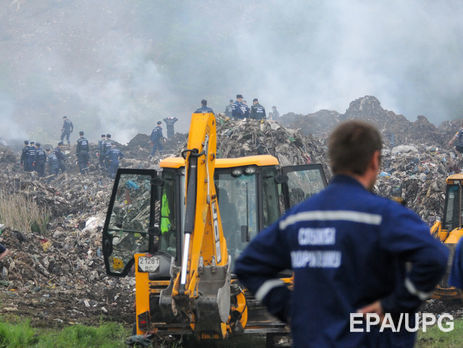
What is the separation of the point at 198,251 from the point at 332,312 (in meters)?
3.10

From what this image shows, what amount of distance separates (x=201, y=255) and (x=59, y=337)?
1.91 m

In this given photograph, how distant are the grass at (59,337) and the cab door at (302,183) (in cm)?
237

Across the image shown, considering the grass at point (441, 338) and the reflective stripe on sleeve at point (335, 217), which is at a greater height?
the reflective stripe on sleeve at point (335, 217)

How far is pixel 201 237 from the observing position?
5191mm

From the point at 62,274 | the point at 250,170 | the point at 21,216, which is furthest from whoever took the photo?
the point at 21,216

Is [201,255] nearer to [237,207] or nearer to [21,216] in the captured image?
[237,207]

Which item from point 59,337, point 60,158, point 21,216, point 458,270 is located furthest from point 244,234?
point 60,158

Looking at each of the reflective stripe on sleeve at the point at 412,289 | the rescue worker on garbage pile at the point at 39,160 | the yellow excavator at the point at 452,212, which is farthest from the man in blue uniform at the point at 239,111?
Answer: the reflective stripe on sleeve at the point at 412,289

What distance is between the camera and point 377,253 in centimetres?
204

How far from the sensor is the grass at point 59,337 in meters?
5.73

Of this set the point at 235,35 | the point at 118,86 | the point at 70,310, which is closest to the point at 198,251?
the point at 70,310

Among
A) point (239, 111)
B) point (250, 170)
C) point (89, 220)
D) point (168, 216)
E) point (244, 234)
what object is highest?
point (239, 111)

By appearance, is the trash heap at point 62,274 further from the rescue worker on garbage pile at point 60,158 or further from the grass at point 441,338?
the rescue worker on garbage pile at point 60,158

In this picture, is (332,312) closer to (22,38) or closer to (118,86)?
(118,86)
